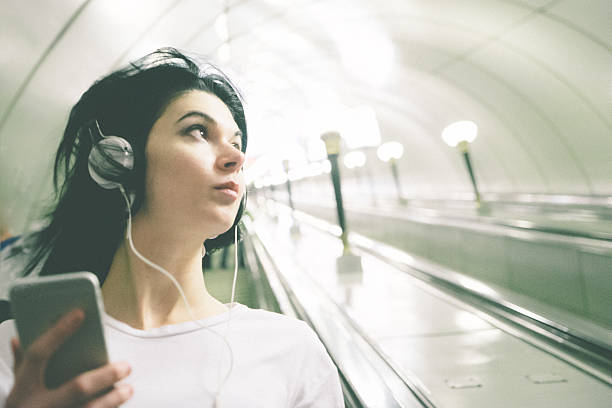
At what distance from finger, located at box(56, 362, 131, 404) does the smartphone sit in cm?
3

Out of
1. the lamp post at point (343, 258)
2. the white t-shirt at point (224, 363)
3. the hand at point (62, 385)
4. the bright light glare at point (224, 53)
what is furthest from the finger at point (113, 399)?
the bright light glare at point (224, 53)

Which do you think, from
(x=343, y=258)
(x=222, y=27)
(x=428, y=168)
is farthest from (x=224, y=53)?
(x=343, y=258)

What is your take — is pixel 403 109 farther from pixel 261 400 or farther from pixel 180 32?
pixel 261 400

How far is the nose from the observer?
121cm

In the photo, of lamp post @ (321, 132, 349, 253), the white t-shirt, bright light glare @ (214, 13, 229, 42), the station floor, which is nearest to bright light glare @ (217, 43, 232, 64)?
bright light glare @ (214, 13, 229, 42)

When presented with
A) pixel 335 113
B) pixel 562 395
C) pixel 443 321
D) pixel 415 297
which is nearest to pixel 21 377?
pixel 562 395

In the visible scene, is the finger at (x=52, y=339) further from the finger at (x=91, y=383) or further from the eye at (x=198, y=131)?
the eye at (x=198, y=131)

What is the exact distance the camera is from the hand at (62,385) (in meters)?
0.70

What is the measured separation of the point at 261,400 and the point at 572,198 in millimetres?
9816

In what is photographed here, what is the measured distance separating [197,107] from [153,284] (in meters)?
0.61

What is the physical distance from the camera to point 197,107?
4.21ft

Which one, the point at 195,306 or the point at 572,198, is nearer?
the point at 195,306

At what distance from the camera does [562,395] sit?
2.14 m

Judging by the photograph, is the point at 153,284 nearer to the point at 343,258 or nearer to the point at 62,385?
the point at 62,385
